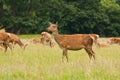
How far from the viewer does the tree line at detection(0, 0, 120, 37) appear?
155ft

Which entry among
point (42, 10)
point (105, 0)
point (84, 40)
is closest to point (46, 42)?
point (84, 40)

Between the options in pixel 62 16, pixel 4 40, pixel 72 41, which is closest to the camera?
pixel 72 41

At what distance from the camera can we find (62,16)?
5156cm

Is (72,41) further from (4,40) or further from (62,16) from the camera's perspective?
(62,16)

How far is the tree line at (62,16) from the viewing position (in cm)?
4738

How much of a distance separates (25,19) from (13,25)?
1608 mm

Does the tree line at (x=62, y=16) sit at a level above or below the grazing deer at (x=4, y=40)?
below

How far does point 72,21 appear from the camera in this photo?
171 ft

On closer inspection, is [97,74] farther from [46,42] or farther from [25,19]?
[25,19]

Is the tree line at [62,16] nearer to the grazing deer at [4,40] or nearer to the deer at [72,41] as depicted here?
the grazing deer at [4,40]

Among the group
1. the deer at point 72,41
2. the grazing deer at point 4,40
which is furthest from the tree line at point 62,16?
the deer at point 72,41

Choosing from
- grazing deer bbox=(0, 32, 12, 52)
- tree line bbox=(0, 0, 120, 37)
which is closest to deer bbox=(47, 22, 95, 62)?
grazing deer bbox=(0, 32, 12, 52)

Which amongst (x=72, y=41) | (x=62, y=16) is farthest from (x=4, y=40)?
(x=62, y=16)

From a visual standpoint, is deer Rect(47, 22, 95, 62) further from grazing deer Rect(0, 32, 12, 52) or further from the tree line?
the tree line
